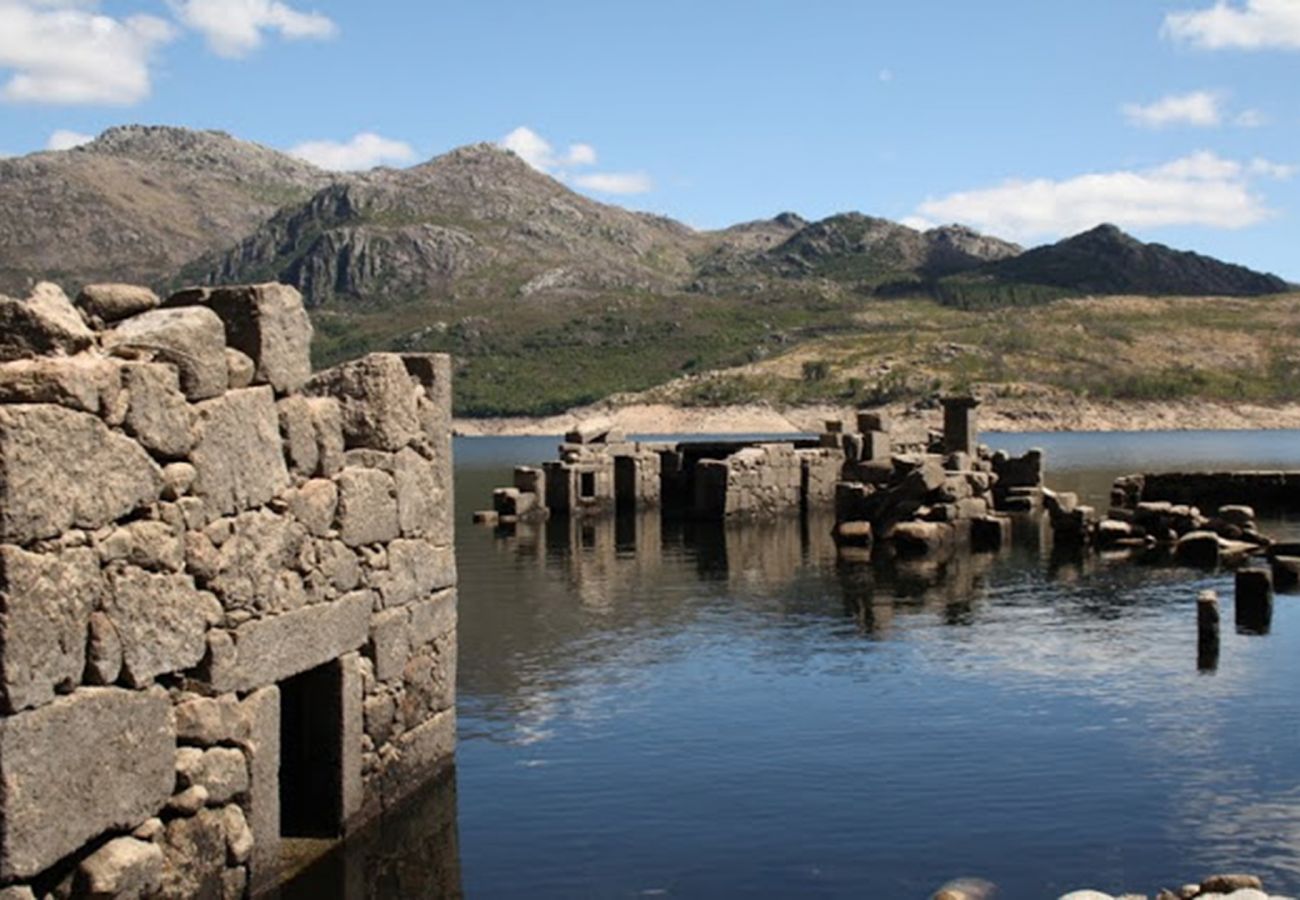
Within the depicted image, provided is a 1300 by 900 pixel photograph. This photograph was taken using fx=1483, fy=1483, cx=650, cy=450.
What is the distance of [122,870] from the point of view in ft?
29.5

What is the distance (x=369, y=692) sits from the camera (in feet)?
42.7

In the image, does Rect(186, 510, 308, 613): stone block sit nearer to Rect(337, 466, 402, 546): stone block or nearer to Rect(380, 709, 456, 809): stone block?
Rect(337, 466, 402, 546): stone block

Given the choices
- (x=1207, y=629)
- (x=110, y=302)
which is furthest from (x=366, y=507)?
(x=1207, y=629)

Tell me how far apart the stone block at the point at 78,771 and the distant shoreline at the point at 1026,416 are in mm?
120318

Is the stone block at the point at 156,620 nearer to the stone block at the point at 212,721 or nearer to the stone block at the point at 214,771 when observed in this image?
the stone block at the point at 212,721

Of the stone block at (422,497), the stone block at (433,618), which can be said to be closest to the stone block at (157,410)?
the stone block at (422,497)

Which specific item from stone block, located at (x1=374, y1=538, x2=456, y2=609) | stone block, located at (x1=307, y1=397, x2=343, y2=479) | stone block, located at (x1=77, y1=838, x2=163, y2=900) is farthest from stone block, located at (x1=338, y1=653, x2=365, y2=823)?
stone block, located at (x1=77, y1=838, x2=163, y2=900)

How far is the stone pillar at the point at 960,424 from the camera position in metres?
46.6

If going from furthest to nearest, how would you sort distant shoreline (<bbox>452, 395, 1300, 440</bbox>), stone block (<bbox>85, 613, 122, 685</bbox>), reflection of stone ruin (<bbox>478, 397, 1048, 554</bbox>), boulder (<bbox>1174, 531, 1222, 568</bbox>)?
1. distant shoreline (<bbox>452, 395, 1300, 440</bbox>)
2. reflection of stone ruin (<bbox>478, 397, 1048, 554</bbox>)
3. boulder (<bbox>1174, 531, 1222, 568</bbox>)
4. stone block (<bbox>85, 613, 122, 685</bbox>)

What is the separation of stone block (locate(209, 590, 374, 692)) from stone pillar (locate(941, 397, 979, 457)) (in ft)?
117

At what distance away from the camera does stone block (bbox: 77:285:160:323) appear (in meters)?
11.0

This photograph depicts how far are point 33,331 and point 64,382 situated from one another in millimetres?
563

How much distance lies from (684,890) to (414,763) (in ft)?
11.4

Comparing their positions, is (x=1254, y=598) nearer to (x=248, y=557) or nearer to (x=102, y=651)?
(x=248, y=557)
